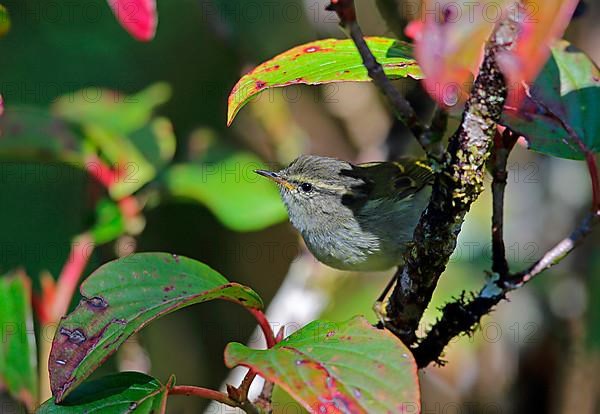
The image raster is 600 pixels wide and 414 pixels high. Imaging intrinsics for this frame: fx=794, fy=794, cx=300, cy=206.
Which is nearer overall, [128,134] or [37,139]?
[37,139]

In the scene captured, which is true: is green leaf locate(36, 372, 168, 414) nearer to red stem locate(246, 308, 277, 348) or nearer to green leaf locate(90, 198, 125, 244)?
red stem locate(246, 308, 277, 348)

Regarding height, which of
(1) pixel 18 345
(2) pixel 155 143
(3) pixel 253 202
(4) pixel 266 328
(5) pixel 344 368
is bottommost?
(1) pixel 18 345

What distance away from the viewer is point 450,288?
9.81 feet

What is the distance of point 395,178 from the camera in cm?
252

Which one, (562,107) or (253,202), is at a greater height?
(562,107)

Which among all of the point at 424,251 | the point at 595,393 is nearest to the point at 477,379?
the point at 595,393

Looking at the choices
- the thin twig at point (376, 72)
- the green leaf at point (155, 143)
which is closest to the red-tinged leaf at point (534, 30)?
the thin twig at point (376, 72)

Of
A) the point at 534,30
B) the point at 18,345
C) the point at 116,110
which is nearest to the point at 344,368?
the point at 534,30

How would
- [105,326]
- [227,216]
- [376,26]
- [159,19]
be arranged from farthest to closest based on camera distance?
[159,19]
[376,26]
[227,216]
[105,326]

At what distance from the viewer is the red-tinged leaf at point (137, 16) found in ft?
4.64

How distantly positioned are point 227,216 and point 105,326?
117 cm

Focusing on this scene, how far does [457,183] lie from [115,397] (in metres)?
0.63

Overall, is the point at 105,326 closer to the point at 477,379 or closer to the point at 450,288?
the point at 450,288

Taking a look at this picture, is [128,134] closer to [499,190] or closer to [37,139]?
[37,139]
